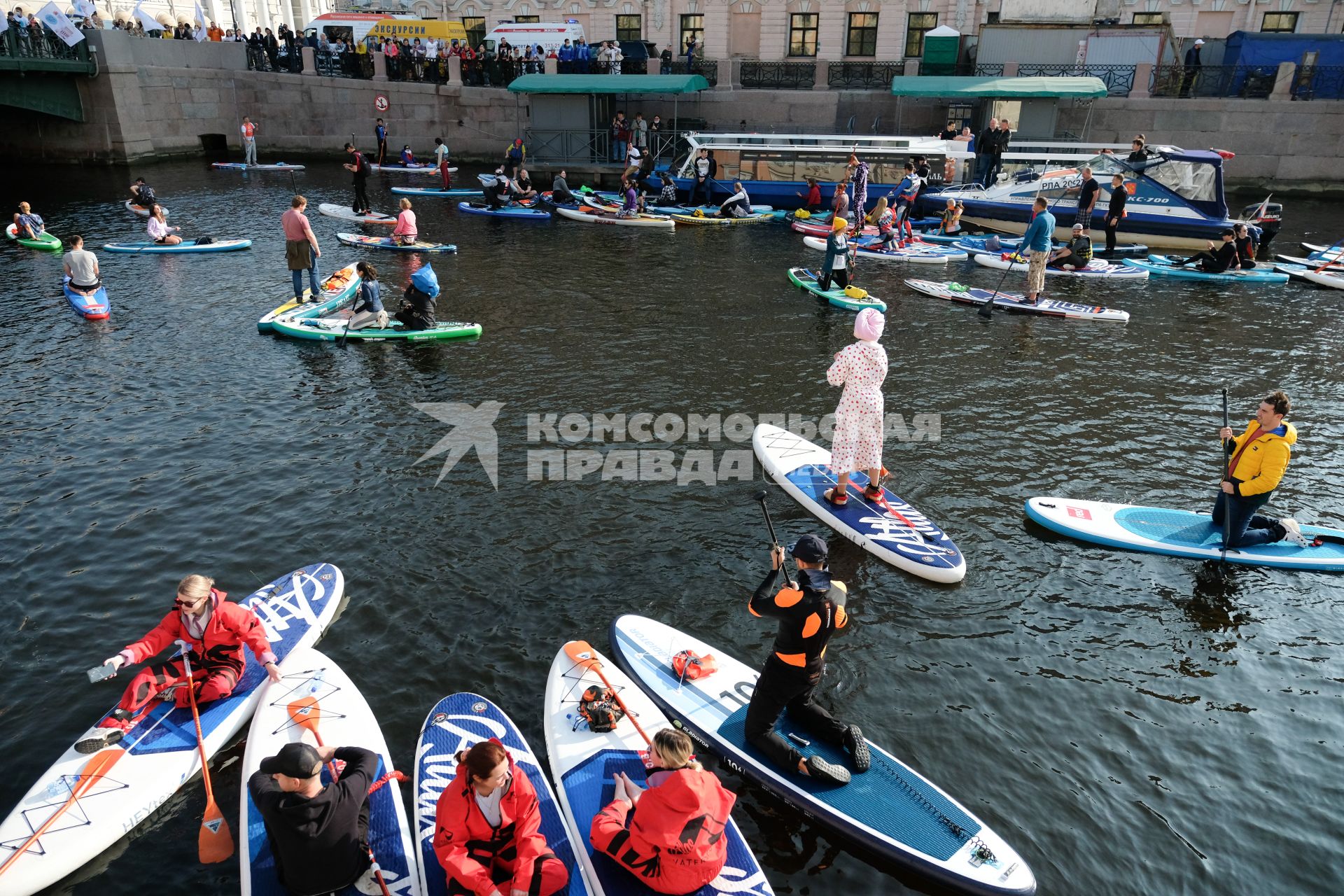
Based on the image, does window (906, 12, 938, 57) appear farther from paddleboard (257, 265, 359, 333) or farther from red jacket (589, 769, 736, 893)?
red jacket (589, 769, 736, 893)

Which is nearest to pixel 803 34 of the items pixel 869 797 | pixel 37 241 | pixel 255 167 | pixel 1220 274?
pixel 255 167

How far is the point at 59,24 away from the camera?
3216 centimetres

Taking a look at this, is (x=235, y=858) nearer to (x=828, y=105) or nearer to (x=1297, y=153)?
(x=828, y=105)

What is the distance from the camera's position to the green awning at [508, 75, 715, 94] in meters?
34.2

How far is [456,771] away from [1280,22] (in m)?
47.7

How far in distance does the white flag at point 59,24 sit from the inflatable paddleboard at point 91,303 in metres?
20.9

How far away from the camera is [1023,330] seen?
59.0ft

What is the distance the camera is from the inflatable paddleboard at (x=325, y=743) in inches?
231

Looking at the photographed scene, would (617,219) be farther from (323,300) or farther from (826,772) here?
(826,772)

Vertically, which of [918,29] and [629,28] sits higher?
[629,28]

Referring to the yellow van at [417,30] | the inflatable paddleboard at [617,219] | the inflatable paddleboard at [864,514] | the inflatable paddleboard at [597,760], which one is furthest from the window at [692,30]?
the inflatable paddleboard at [597,760]

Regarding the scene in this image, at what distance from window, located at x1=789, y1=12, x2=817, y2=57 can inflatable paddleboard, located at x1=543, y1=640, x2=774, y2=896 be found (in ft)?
136

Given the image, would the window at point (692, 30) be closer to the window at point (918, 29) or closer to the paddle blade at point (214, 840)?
the window at point (918, 29)

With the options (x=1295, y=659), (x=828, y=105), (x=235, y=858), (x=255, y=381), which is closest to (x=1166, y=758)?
(x=1295, y=659)
